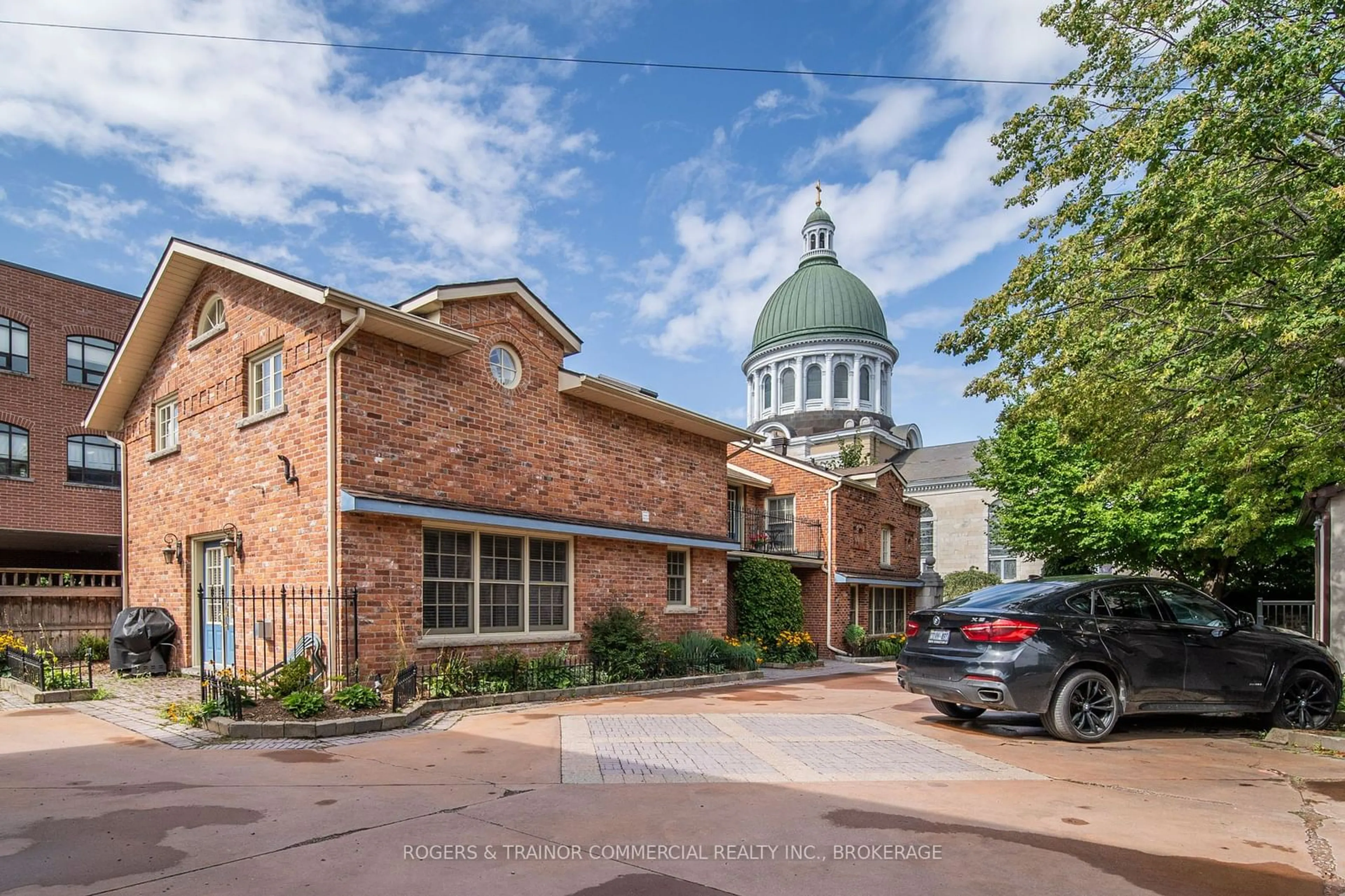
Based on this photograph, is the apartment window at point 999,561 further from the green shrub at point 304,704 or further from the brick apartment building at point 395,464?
the green shrub at point 304,704

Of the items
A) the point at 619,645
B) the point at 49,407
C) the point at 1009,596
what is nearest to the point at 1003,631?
the point at 1009,596

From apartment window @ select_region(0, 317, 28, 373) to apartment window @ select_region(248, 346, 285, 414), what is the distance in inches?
551

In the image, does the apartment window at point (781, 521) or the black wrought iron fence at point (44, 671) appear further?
the apartment window at point (781, 521)

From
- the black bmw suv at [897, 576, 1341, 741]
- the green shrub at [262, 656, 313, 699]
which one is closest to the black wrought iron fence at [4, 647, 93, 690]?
the green shrub at [262, 656, 313, 699]

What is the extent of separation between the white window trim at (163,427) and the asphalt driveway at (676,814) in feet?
21.1

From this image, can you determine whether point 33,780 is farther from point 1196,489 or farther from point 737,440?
point 1196,489

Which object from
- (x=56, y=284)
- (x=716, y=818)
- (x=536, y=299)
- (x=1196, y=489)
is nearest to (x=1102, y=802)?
(x=716, y=818)

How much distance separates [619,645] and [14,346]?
61.9ft

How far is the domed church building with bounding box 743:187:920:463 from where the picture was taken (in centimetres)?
5138

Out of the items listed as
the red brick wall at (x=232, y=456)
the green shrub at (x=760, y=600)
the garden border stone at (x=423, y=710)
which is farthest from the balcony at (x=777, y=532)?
the red brick wall at (x=232, y=456)

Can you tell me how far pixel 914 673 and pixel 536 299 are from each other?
7.85 meters

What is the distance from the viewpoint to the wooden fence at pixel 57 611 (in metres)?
13.9

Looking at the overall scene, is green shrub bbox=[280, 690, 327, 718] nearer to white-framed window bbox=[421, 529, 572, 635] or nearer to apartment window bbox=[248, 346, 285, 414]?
white-framed window bbox=[421, 529, 572, 635]

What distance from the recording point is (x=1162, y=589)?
27.3ft
